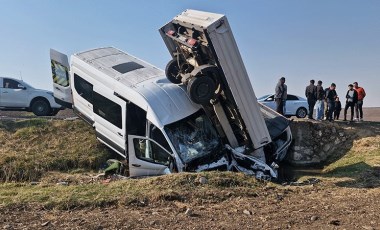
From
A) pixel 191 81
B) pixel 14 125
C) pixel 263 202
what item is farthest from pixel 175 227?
pixel 14 125

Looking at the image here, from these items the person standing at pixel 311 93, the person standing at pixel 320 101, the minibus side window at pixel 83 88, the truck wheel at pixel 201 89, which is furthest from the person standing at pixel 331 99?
the minibus side window at pixel 83 88

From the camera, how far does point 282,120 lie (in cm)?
1049

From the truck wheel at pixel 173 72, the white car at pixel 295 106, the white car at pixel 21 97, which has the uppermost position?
the truck wheel at pixel 173 72

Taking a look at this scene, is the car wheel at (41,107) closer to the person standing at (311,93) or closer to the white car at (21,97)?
the white car at (21,97)

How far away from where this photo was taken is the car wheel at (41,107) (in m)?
15.8

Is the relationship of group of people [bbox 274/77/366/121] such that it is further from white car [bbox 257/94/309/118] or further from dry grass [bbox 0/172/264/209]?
dry grass [bbox 0/172/264/209]

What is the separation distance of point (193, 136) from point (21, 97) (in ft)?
29.4

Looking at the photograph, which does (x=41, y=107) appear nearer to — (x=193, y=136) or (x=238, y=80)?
(x=193, y=136)

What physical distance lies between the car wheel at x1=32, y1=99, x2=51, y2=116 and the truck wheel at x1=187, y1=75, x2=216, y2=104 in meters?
8.97

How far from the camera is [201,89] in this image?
858 cm

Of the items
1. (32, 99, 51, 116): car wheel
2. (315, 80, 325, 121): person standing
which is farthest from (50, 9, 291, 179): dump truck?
(32, 99, 51, 116): car wheel

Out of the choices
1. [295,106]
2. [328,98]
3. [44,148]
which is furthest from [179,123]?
[295,106]

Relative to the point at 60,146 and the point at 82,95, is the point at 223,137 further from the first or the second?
the point at 60,146

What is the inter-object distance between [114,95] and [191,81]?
1979 mm
